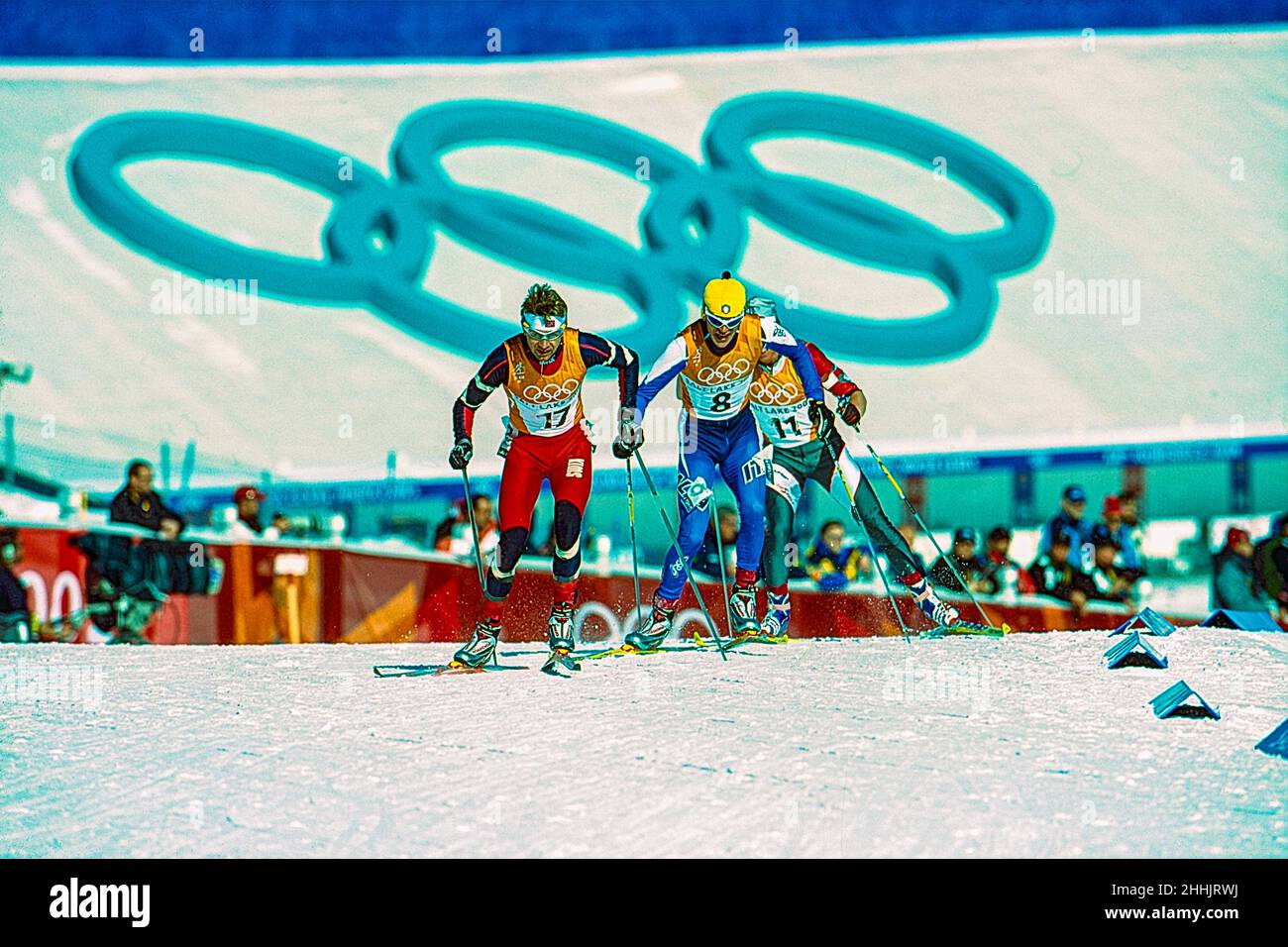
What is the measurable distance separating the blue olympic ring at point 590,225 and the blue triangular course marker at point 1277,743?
4.54 meters

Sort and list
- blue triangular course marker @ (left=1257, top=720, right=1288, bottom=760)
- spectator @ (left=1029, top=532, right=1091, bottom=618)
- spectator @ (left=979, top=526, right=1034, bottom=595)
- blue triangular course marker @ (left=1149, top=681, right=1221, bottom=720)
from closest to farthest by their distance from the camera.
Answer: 1. blue triangular course marker @ (left=1257, top=720, right=1288, bottom=760)
2. blue triangular course marker @ (left=1149, top=681, right=1221, bottom=720)
3. spectator @ (left=979, top=526, right=1034, bottom=595)
4. spectator @ (left=1029, top=532, right=1091, bottom=618)

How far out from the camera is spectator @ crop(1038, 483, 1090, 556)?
6922 millimetres

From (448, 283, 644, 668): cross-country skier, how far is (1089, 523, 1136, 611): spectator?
3.06 m

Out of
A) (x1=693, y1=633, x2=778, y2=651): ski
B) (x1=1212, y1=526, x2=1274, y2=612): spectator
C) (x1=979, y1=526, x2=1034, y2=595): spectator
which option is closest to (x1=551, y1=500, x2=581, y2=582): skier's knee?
(x1=693, y1=633, x2=778, y2=651): ski

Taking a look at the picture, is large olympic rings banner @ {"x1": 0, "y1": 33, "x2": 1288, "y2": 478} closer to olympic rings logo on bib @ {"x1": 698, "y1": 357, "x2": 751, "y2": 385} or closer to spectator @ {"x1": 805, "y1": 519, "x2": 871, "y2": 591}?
spectator @ {"x1": 805, "y1": 519, "x2": 871, "y2": 591}

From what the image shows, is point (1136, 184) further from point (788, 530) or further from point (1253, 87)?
point (788, 530)

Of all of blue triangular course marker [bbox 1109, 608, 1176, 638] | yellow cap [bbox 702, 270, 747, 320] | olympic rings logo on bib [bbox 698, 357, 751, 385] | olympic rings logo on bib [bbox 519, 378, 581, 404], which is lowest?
blue triangular course marker [bbox 1109, 608, 1176, 638]

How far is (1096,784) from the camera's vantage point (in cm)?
321

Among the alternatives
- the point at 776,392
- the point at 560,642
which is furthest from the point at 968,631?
the point at 560,642

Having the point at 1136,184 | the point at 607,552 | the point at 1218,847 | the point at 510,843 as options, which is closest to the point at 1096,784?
the point at 1218,847

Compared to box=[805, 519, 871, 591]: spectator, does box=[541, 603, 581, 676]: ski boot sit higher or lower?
lower

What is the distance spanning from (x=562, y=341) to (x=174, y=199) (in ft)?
13.4

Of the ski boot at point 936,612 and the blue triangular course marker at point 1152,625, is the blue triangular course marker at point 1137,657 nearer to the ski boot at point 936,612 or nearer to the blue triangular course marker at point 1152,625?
the blue triangular course marker at point 1152,625

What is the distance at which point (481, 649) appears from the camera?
5098mm
